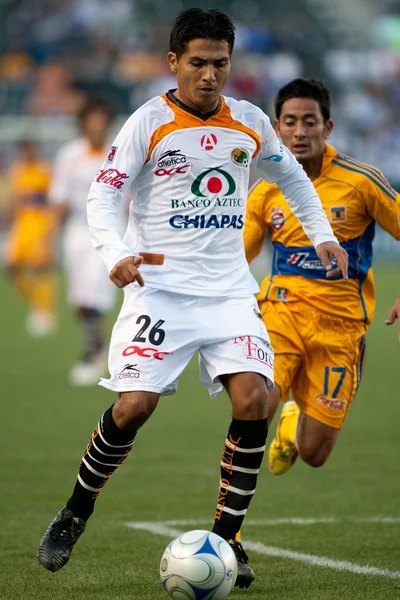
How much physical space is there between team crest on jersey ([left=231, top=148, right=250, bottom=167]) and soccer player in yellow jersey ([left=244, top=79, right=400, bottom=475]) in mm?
1205

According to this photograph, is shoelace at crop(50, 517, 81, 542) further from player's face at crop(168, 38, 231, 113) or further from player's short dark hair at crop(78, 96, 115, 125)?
player's short dark hair at crop(78, 96, 115, 125)

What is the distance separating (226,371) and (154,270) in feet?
1.87

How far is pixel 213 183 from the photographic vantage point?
5.18 meters

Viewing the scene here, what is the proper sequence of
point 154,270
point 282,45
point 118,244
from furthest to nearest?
1. point 282,45
2. point 154,270
3. point 118,244

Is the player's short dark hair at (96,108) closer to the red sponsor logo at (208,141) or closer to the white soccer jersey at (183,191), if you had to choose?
the white soccer jersey at (183,191)

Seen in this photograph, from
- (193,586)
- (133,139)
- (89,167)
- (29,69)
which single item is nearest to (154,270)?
(133,139)

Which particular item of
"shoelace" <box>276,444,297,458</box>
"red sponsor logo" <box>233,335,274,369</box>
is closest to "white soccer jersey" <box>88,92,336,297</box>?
"red sponsor logo" <box>233,335,274,369</box>

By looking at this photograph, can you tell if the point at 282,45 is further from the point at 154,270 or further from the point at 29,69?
the point at 154,270

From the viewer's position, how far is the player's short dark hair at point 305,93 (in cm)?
654

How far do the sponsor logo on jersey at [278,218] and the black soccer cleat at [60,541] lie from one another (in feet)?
7.17

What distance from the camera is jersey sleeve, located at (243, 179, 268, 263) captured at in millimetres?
6527

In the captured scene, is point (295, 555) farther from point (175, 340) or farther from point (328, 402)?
point (175, 340)

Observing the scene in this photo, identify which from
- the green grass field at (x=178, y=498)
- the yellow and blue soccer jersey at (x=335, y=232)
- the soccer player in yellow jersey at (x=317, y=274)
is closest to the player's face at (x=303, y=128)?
the soccer player in yellow jersey at (x=317, y=274)

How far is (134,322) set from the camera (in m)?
5.11
